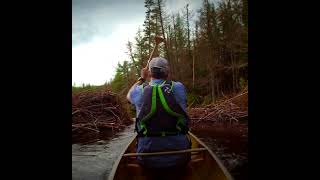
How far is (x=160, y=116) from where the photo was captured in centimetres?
242

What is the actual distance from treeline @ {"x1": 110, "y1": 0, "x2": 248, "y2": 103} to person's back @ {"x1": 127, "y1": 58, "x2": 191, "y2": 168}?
13 cm

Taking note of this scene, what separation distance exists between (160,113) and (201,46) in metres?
0.62

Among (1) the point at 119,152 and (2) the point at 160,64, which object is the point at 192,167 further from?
(2) the point at 160,64

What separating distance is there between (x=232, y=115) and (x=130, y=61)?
87cm

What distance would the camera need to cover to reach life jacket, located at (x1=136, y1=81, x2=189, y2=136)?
94.7 inches

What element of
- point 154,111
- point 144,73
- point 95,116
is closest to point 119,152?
point 95,116

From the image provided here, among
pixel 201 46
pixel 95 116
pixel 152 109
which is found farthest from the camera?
pixel 95 116

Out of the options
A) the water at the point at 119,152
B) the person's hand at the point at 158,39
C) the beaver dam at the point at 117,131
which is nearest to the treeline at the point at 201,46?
the person's hand at the point at 158,39

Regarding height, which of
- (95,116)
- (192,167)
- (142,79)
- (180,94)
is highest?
(142,79)

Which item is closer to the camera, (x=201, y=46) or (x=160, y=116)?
(x=160, y=116)

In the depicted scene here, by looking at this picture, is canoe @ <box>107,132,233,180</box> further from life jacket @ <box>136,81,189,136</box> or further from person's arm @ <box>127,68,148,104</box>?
person's arm @ <box>127,68,148,104</box>
